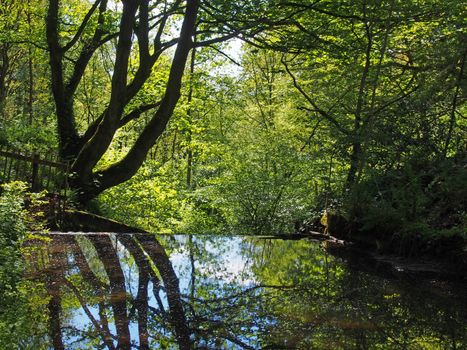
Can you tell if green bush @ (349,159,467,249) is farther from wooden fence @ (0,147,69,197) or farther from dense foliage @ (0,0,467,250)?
wooden fence @ (0,147,69,197)

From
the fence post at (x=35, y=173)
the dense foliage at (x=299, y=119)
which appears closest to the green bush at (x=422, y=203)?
the dense foliage at (x=299, y=119)

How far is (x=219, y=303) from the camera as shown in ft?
Answer: 14.6

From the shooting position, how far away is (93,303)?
4.04 meters

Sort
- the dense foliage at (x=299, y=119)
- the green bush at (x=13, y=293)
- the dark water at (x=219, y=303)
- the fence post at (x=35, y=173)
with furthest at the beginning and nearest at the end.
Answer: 1. the fence post at (x=35, y=173)
2. the dense foliage at (x=299, y=119)
3. the dark water at (x=219, y=303)
4. the green bush at (x=13, y=293)

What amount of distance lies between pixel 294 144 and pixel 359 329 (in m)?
13.8

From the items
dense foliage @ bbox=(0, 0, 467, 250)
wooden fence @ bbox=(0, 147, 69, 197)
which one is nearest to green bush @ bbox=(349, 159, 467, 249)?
dense foliage @ bbox=(0, 0, 467, 250)

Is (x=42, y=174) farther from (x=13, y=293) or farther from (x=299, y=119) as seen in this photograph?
(x=299, y=119)

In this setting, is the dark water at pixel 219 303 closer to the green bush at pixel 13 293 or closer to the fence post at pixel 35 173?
the green bush at pixel 13 293

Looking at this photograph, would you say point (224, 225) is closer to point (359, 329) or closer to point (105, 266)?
point (105, 266)

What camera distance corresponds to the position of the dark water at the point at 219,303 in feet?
11.2

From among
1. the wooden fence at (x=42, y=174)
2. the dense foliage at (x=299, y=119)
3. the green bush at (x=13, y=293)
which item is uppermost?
the dense foliage at (x=299, y=119)

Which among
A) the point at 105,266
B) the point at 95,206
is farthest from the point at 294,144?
the point at 105,266

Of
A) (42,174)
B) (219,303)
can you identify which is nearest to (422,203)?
(219,303)

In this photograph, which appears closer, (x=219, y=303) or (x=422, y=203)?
(x=219, y=303)
